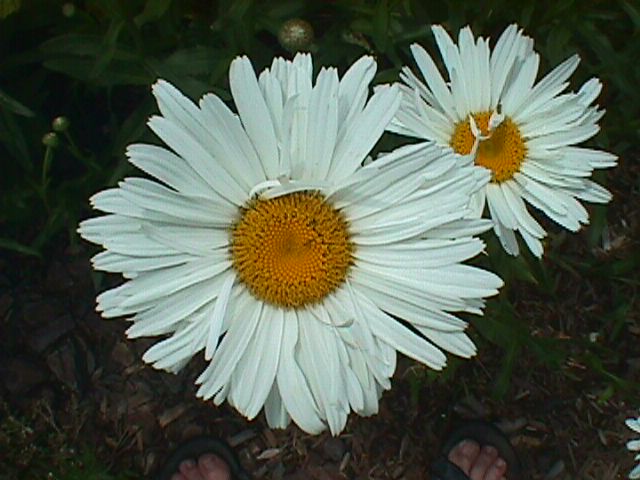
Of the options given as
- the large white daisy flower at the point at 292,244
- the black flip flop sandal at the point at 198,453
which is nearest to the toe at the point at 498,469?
the black flip flop sandal at the point at 198,453

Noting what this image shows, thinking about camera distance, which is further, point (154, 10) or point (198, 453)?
point (198, 453)

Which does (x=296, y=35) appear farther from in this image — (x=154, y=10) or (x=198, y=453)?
(x=198, y=453)

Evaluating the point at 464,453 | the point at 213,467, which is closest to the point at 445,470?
the point at 464,453

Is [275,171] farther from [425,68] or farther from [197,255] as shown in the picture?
[425,68]

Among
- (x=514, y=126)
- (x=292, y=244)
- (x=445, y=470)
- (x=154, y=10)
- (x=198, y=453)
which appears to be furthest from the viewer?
(x=445, y=470)

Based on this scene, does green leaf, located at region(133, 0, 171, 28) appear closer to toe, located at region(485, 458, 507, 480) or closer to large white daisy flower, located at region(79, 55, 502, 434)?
large white daisy flower, located at region(79, 55, 502, 434)
